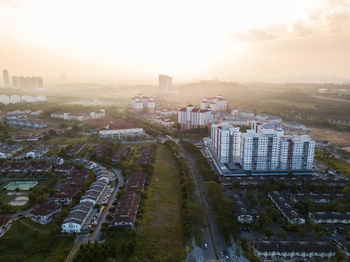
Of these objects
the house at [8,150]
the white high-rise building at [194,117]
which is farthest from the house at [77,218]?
the white high-rise building at [194,117]

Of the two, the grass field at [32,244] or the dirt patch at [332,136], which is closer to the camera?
the grass field at [32,244]

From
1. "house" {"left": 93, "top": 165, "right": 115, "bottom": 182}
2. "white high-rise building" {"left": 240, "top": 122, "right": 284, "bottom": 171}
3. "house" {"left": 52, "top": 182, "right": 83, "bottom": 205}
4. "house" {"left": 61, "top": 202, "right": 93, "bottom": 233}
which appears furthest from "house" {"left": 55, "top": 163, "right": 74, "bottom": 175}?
"white high-rise building" {"left": 240, "top": 122, "right": 284, "bottom": 171}

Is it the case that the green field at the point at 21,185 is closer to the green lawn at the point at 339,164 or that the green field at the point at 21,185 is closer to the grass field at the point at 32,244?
the grass field at the point at 32,244

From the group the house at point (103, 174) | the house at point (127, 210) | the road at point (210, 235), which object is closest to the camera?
the road at point (210, 235)

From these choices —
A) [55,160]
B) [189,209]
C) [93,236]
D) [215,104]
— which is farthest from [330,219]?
[215,104]

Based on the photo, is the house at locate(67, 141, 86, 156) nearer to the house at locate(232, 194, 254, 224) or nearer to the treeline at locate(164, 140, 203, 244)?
the treeline at locate(164, 140, 203, 244)

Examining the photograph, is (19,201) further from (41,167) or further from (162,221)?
(162,221)

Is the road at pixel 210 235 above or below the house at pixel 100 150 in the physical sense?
below
